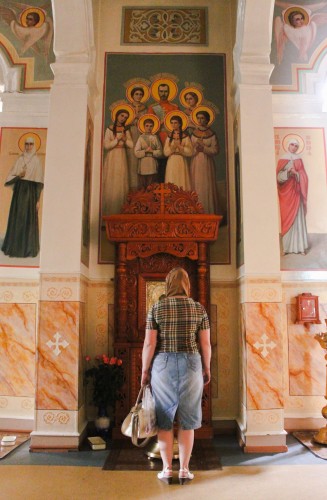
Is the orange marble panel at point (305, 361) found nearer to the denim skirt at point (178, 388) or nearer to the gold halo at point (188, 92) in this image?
the denim skirt at point (178, 388)

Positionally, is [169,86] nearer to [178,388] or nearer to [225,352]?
[225,352]

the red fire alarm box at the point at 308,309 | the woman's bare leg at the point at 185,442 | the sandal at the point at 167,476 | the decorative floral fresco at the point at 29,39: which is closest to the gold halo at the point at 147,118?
the decorative floral fresco at the point at 29,39

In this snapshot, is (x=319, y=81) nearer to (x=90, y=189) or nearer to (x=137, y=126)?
(x=137, y=126)

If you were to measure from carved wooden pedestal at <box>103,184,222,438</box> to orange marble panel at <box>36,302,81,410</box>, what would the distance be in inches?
23.2

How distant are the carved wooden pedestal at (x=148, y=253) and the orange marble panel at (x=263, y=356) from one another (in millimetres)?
586

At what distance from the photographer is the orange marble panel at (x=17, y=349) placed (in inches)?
211

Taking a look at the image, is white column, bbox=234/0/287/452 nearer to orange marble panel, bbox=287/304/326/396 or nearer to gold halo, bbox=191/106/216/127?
gold halo, bbox=191/106/216/127

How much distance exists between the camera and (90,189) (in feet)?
18.5

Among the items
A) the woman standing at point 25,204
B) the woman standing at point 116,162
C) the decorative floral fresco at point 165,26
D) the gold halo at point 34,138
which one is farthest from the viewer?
the decorative floral fresco at point 165,26

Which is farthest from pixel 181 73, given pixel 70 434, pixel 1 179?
pixel 70 434

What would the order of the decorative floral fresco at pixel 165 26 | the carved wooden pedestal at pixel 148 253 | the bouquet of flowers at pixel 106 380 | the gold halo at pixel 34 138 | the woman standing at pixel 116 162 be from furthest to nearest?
the decorative floral fresco at pixel 165 26 → the gold halo at pixel 34 138 → the woman standing at pixel 116 162 → the carved wooden pedestal at pixel 148 253 → the bouquet of flowers at pixel 106 380

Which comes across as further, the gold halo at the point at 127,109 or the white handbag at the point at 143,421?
the gold halo at the point at 127,109

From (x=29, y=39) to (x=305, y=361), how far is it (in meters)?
5.04

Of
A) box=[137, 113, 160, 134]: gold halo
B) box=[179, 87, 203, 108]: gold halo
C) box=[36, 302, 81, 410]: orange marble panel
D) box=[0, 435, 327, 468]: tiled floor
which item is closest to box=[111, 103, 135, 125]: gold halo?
box=[137, 113, 160, 134]: gold halo
